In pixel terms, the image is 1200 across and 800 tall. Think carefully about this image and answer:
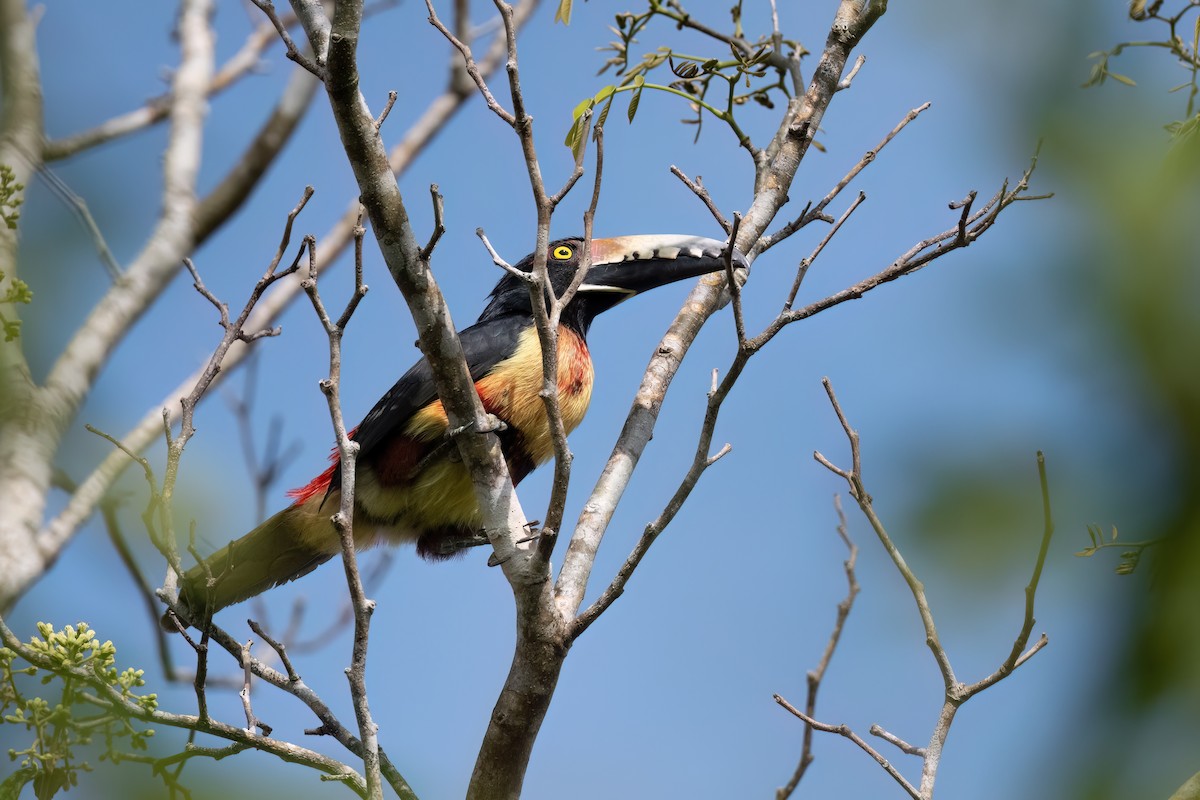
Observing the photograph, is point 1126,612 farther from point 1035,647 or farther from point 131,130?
point 131,130

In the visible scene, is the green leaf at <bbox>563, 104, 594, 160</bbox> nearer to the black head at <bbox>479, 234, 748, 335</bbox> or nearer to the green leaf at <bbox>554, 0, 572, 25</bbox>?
the green leaf at <bbox>554, 0, 572, 25</bbox>

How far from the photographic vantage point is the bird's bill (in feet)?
16.4

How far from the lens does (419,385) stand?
4.60m

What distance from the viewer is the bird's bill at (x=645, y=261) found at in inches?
197

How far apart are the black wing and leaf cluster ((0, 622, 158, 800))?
205 centimetres

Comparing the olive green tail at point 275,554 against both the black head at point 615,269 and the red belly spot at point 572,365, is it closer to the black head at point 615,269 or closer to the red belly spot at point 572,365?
the red belly spot at point 572,365

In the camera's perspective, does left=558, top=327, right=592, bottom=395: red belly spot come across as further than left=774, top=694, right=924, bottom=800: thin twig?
Yes

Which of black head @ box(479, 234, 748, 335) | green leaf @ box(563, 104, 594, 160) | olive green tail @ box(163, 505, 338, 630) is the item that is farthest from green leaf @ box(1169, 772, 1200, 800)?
olive green tail @ box(163, 505, 338, 630)

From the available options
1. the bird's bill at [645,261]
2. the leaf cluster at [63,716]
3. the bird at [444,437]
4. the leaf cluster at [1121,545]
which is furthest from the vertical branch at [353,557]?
the bird's bill at [645,261]

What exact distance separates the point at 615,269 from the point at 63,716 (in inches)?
135

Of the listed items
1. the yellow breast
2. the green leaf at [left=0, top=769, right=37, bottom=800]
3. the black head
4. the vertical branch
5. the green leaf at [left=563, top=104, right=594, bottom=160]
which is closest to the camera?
the green leaf at [left=0, top=769, right=37, bottom=800]

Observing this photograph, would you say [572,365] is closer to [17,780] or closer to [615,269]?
[615,269]

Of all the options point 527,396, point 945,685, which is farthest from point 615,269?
point 945,685

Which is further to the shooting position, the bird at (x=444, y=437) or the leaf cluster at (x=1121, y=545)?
the bird at (x=444, y=437)
